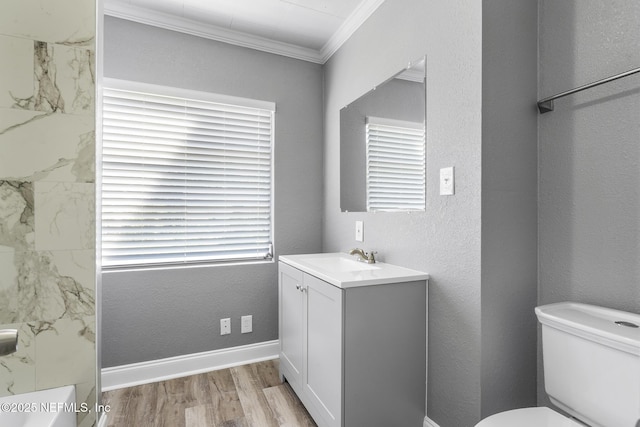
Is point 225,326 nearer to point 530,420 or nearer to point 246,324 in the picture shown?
point 246,324

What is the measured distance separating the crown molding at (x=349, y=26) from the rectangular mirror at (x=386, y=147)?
0.49 m

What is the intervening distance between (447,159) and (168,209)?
1813 millimetres

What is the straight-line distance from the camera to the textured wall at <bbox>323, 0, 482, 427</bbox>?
1.32 m

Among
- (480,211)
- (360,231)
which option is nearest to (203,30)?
(360,231)

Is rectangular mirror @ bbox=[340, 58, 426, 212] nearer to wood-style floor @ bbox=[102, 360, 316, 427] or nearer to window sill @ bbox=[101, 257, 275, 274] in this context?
window sill @ bbox=[101, 257, 275, 274]

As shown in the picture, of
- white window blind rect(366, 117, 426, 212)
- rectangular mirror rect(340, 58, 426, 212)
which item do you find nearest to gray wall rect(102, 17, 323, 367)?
rectangular mirror rect(340, 58, 426, 212)

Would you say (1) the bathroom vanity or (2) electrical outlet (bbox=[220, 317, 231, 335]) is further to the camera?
(2) electrical outlet (bbox=[220, 317, 231, 335])

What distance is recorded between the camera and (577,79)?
4.13ft

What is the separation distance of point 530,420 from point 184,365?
203 centimetres

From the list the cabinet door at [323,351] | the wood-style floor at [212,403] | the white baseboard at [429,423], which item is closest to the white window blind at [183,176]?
the wood-style floor at [212,403]

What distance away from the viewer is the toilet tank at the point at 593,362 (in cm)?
92

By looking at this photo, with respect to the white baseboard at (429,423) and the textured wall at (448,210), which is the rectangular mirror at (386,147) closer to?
the textured wall at (448,210)

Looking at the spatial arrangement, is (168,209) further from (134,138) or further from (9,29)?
(9,29)

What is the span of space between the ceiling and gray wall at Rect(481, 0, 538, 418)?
0.88m
